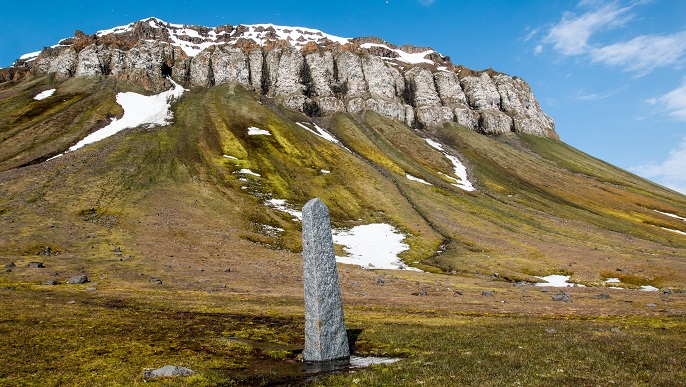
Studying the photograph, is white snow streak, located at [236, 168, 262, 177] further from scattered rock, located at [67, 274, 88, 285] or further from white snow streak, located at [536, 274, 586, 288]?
white snow streak, located at [536, 274, 586, 288]

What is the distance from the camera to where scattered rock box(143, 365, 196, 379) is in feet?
60.4

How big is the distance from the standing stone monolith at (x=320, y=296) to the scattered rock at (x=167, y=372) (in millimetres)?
6491

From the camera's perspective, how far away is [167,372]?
18.7 m

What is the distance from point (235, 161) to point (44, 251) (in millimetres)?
82097

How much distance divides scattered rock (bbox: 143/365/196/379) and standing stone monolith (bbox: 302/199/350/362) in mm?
6491

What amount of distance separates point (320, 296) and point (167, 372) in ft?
27.9

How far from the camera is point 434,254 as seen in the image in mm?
97750

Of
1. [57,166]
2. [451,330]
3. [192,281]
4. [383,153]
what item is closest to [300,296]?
[192,281]

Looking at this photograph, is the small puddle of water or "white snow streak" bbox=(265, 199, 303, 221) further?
"white snow streak" bbox=(265, 199, 303, 221)

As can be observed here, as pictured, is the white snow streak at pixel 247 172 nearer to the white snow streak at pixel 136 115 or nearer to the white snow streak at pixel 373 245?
the white snow streak at pixel 373 245

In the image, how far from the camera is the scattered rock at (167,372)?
18411mm

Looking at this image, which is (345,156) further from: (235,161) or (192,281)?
(192,281)

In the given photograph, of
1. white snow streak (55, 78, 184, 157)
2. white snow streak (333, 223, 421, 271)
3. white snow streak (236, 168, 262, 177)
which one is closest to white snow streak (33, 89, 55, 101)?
white snow streak (55, 78, 184, 157)

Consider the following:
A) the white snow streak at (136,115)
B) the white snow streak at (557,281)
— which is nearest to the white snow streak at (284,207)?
the white snow streak at (557,281)
